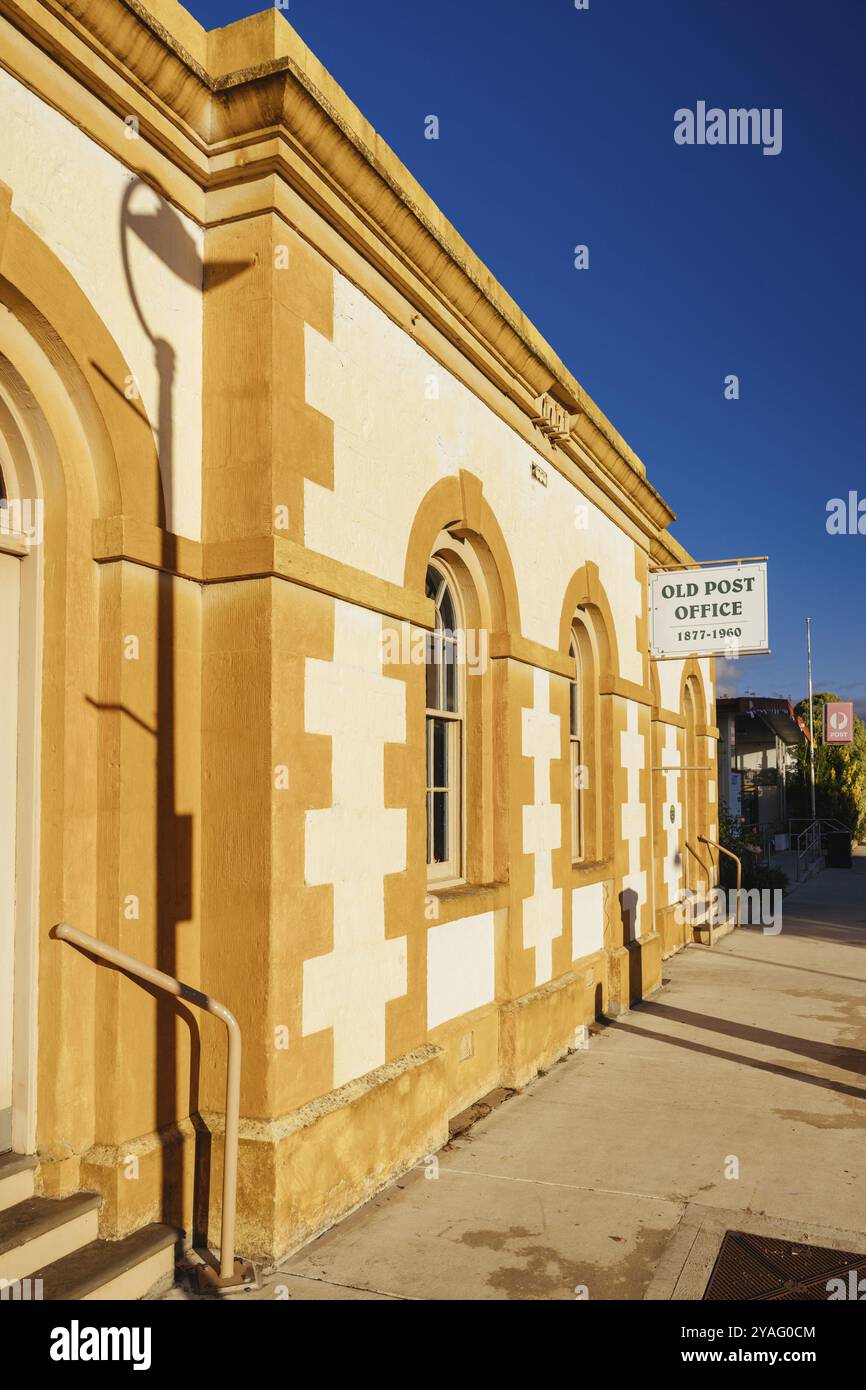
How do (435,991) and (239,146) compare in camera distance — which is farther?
(435,991)

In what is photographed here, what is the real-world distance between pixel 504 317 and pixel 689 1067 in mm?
5707

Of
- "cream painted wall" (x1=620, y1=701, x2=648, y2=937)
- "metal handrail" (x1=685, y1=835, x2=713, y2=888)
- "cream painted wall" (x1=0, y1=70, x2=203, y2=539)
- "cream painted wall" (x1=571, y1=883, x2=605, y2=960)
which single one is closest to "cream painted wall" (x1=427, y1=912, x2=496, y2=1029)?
"cream painted wall" (x1=571, y1=883, x2=605, y2=960)

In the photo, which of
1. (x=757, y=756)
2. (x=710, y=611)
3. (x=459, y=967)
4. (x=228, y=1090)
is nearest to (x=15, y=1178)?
(x=228, y=1090)

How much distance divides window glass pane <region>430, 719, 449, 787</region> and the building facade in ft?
2.66

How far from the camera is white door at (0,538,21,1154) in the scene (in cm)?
443

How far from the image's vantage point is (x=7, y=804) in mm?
4504

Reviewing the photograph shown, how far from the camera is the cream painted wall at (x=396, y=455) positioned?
5.78 m

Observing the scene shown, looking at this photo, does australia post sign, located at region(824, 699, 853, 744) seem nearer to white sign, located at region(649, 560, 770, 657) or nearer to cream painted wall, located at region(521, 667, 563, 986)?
white sign, located at region(649, 560, 770, 657)

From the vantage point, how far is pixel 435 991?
6.84 meters

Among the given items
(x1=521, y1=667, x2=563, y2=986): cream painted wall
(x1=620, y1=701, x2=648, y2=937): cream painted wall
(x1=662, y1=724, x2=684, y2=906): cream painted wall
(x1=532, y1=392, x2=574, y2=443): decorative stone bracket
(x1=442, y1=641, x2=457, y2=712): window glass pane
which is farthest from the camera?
(x1=662, y1=724, x2=684, y2=906): cream painted wall

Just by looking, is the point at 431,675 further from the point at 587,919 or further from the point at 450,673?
the point at 587,919

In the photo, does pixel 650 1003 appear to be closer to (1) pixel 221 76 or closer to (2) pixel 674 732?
(2) pixel 674 732

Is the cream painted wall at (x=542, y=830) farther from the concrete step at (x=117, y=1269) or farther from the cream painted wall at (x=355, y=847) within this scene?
the concrete step at (x=117, y=1269)
